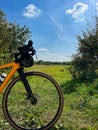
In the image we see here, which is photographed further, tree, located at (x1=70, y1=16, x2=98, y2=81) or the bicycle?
tree, located at (x1=70, y1=16, x2=98, y2=81)

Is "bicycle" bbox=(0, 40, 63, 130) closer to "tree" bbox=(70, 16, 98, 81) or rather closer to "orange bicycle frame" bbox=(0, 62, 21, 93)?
"orange bicycle frame" bbox=(0, 62, 21, 93)

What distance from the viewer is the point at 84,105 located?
29.5ft

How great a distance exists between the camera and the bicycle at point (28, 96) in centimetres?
555

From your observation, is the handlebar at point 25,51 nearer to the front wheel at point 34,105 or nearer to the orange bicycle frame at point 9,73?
the orange bicycle frame at point 9,73

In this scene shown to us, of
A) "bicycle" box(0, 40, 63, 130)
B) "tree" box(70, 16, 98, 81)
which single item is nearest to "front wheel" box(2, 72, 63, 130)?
"bicycle" box(0, 40, 63, 130)

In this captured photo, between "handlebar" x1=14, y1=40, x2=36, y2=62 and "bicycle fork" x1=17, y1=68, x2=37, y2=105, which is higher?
"handlebar" x1=14, y1=40, x2=36, y2=62

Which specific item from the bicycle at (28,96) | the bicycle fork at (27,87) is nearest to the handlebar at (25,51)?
the bicycle at (28,96)

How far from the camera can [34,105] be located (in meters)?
5.85

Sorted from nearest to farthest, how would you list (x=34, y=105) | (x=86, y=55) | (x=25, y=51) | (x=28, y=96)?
(x=25, y=51), (x=28, y=96), (x=34, y=105), (x=86, y=55)

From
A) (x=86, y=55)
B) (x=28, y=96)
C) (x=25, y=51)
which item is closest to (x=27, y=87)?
(x=28, y=96)

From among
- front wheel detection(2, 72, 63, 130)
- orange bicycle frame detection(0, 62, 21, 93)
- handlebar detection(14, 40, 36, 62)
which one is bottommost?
front wheel detection(2, 72, 63, 130)

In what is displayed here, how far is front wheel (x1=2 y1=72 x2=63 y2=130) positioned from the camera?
222 inches

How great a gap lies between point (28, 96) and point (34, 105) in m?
0.24

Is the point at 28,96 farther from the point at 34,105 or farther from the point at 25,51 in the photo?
the point at 25,51
